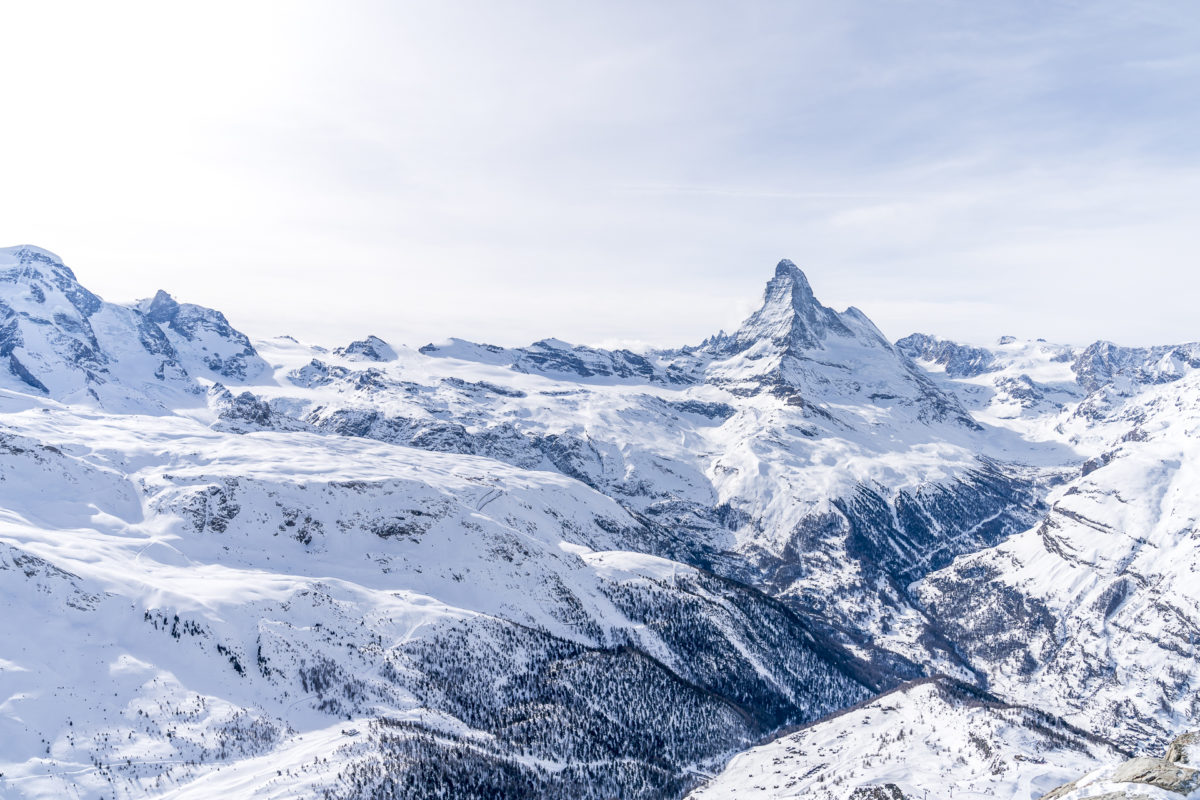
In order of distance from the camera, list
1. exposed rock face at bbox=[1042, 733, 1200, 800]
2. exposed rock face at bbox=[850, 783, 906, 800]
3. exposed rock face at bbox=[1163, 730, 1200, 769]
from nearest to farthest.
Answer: exposed rock face at bbox=[1042, 733, 1200, 800], exposed rock face at bbox=[1163, 730, 1200, 769], exposed rock face at bbox=[850, 783, 906, 800]

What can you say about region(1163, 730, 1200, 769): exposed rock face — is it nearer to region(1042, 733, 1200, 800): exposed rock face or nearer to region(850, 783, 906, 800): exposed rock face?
region(1042, 733, 1200, 800): exposed rock face

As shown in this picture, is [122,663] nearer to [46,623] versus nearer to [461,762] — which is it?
[46,623]

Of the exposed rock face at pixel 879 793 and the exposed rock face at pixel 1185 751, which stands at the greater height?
the exposed rock face at pixel 1185 751

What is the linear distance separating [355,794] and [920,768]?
136980 mm

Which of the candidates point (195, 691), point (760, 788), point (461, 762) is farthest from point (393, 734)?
point (760, 788)

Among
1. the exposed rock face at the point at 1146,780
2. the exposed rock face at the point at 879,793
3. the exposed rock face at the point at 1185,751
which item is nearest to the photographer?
the exposed rock face at the point at 1146,780

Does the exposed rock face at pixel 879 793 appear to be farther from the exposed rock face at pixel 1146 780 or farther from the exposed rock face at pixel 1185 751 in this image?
the exposed rock face at pixel 1185 751

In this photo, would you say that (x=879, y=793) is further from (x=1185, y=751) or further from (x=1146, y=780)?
(x=1146, y=780)

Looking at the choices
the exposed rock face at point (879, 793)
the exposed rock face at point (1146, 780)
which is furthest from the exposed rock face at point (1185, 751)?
the exposed rock face at point (879, 793)

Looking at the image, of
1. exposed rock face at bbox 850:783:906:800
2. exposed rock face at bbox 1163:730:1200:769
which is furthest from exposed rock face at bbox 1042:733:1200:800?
exposed rock face at bbox 850:783:906:800

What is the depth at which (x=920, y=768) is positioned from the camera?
575 ft

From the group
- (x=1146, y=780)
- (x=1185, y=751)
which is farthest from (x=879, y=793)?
(x=1146, y=780)

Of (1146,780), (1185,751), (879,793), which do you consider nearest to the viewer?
(1146,780)

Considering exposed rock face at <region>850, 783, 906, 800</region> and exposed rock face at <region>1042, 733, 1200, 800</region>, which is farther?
exposed rock face at <region>850, 783, 906, 800</region>
